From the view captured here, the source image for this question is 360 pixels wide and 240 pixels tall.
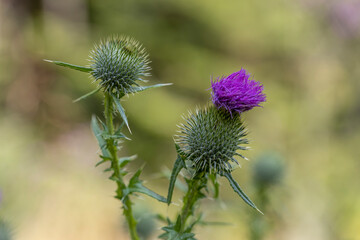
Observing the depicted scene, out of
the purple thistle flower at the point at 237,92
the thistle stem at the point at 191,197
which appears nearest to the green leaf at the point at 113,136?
the thistle stem at the point at 191,197

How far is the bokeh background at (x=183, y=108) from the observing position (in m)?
6.89

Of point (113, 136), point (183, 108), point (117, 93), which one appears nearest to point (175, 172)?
point (113, 136)

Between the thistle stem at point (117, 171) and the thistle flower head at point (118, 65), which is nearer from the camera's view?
the thistle stem at point (117, 171)

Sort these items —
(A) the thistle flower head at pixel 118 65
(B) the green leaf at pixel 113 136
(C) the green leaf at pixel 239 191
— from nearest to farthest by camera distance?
(C) the green leaf at pixel 239 191 → (B) the green leaf at pixel 113 136 → (A) the thistle flower head at pixel 118 65

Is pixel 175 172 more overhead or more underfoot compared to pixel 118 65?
more underfoot

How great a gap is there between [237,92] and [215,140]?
0.31 meters

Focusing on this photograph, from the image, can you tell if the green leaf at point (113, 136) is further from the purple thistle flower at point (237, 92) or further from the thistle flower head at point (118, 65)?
the purple thistle flower at point (237, 92)

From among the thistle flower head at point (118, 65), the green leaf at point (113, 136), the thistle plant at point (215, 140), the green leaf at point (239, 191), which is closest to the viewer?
the green leaf at point (239, 191)

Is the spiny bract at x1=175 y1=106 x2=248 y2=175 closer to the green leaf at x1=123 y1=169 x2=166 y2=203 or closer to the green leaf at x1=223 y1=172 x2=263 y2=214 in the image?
the green leaf at x1=223 y1=172 x2=263 y2=214

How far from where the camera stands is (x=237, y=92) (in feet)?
7.47

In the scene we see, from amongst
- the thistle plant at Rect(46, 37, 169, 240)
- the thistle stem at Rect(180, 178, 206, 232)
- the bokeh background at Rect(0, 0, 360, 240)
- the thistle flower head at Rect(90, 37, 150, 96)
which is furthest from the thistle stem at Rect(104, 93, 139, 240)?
the bokeh background at Rect(0, 0, 360, 240)

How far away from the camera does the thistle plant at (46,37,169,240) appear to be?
2164 mm

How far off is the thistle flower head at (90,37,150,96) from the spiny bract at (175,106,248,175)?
426 millimetres

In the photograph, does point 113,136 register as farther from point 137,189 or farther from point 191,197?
point 191,197
